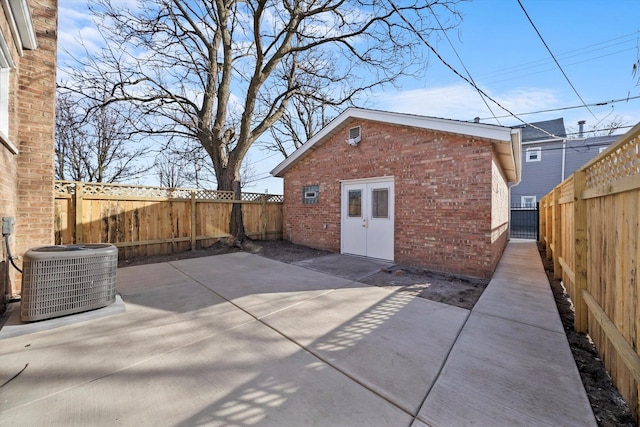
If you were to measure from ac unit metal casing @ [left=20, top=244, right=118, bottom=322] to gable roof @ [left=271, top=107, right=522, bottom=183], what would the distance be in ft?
20.4

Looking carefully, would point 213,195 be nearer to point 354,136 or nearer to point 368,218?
point 354,136

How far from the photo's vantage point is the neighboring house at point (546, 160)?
1597 cm

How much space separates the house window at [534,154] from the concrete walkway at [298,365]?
58.9 ft

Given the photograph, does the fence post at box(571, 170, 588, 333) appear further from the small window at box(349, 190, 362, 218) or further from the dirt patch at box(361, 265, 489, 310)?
the small window at box(349, 190, 362, 218)

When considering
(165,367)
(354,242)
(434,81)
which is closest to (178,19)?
(434,81)

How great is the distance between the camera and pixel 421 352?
251 cm

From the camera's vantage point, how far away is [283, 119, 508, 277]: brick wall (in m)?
5.32

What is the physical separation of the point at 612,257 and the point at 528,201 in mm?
19374

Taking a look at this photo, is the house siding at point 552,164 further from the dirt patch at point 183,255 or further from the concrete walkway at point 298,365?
the dirt patch at point 183,255

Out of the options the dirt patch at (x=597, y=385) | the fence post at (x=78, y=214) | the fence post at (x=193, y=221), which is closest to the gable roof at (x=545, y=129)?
the dirt patch at (x=597, y=385)

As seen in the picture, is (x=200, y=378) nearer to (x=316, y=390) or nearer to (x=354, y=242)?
(x=316, y=390)

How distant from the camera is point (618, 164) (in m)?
2.10

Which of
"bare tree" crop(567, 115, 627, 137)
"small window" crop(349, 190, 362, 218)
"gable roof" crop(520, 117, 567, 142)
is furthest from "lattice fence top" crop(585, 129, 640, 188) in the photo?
"gable roof" crop(520, 117, 567, 142)

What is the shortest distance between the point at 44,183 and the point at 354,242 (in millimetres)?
6510
